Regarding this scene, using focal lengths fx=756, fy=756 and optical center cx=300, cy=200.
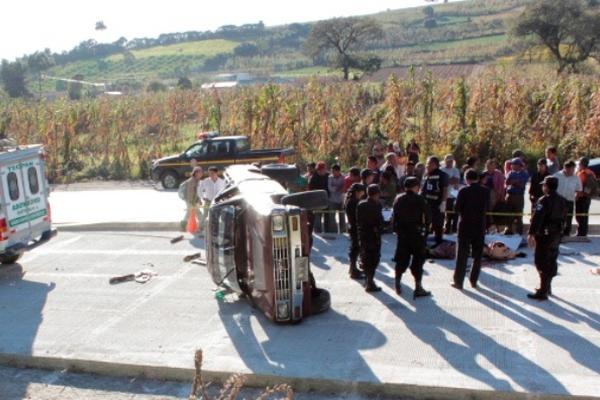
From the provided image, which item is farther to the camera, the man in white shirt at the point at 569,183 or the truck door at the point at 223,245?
the man in white shirt at the point at 569,183

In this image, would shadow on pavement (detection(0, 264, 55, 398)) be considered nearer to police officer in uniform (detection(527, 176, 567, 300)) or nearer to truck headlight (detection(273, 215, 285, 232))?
truck headlight (detection(273, 215, 285, 232))

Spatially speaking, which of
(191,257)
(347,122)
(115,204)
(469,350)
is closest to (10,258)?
(191,257)

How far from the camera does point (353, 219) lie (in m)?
11.4

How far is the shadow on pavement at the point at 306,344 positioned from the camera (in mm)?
8359

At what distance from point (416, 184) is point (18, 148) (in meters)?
7.39

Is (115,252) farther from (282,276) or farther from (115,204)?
(115,204)

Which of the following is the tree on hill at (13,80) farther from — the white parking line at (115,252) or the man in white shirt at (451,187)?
the man in white shirt at (451,187)

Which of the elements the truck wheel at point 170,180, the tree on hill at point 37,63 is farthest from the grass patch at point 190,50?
the truck wheel at point 170,180

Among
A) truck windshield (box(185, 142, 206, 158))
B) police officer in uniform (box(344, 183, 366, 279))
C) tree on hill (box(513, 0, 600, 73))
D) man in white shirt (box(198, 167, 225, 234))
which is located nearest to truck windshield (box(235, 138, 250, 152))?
truck windshield (box(185, 142, 206, 158))

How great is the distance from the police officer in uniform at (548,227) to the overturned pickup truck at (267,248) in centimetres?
284

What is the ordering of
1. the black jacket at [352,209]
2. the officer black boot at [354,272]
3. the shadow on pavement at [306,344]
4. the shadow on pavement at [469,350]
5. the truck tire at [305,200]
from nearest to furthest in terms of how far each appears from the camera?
1. the shadow on pavement at [469,350]
2. the shadow on pavement at [306,344]
3. the truck tire at [305,200]
4. the black jacket at [352,209]
5. the officer black boot at [354,272]

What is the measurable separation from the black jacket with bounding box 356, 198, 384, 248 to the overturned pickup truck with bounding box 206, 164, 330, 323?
32.5 inches

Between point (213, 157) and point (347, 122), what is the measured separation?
4.73m

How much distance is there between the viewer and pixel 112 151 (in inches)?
1211
